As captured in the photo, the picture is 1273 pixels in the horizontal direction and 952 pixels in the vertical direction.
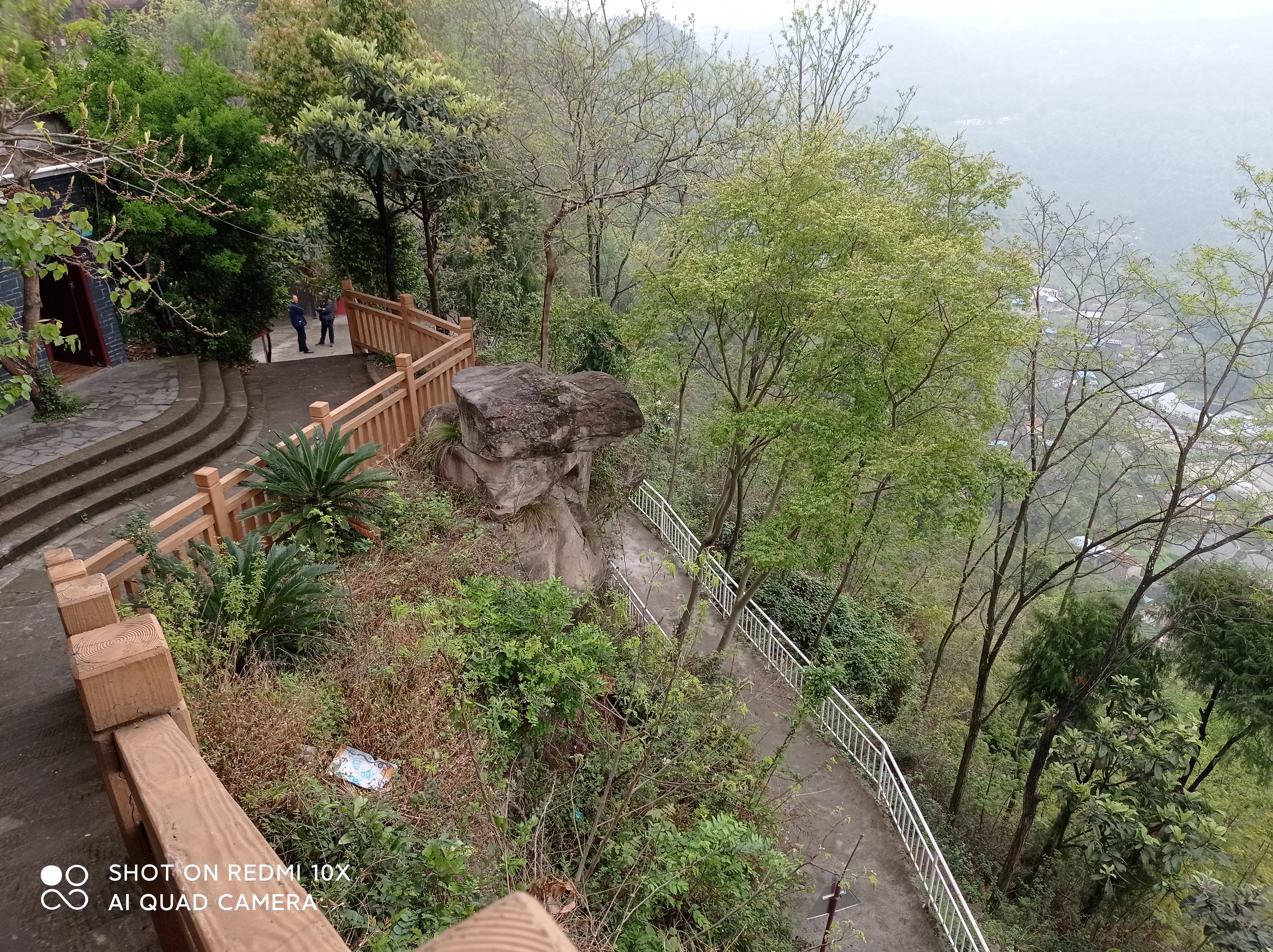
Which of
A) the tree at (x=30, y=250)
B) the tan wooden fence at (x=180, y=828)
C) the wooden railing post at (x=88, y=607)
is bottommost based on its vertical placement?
the wooden railing post at (x=88, y=607)

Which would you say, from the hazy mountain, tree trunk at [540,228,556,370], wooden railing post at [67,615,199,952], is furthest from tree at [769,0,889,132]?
wooden railing post at [67,615,199,952]

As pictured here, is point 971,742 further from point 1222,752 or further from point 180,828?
point 180,828

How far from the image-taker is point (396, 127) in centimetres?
1060

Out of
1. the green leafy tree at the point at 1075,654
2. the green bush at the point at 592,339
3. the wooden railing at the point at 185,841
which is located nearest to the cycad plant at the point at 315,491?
the wooden railing at the point at 185,841

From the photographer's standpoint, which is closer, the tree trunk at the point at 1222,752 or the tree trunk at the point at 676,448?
the tree trunk at the point at 1222,752

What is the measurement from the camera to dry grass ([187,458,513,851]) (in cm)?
393

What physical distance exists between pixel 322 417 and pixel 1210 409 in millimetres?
10444

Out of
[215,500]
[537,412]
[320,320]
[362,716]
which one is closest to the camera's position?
[362,716]

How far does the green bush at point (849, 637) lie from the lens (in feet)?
50.1

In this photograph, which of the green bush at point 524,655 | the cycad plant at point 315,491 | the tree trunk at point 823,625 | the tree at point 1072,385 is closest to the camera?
the green bush at point 524,655

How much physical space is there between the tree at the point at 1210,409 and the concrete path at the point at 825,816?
3288mm

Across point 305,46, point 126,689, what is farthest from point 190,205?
point 126,689

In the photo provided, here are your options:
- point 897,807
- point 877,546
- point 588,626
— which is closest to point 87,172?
point 588,626

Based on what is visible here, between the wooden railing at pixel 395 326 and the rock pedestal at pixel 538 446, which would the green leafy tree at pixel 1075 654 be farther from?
the wooden railing at pixel 395 326
